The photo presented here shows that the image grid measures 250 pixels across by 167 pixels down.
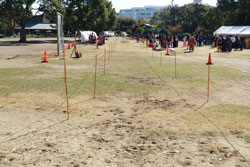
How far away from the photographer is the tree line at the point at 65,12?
168 ft

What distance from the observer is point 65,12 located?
5772cm

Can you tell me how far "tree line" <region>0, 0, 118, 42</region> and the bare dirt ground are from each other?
44.2 m

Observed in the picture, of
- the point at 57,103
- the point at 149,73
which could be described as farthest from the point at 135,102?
the point at 149,73

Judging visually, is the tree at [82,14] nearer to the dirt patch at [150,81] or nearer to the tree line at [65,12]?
the tree line at [65,12]

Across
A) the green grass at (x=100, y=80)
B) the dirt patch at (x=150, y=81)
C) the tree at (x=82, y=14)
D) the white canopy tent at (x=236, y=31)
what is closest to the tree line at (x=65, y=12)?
the tree at (x=82, y=14)

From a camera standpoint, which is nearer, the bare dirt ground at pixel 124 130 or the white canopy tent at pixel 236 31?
the bare dirt ground at pixel 124 130

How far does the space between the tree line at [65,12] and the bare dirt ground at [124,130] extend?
1739 inches

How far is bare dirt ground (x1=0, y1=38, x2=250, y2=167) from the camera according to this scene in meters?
5.71

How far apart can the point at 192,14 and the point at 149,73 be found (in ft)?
284

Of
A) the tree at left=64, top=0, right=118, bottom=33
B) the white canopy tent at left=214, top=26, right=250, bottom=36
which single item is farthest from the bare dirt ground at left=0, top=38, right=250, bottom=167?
the tree at left=64, top=0, right=118, bottom=33

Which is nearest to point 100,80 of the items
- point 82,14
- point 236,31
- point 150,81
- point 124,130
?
point 150,81

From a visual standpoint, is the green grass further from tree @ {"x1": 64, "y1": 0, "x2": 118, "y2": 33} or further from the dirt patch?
tree @ {"x1": 64, "y1": 0, "x2": 118, "y2": 33}

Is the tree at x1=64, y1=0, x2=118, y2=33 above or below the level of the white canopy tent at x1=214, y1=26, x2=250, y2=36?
above

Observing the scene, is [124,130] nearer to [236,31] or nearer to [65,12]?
[236,31]
